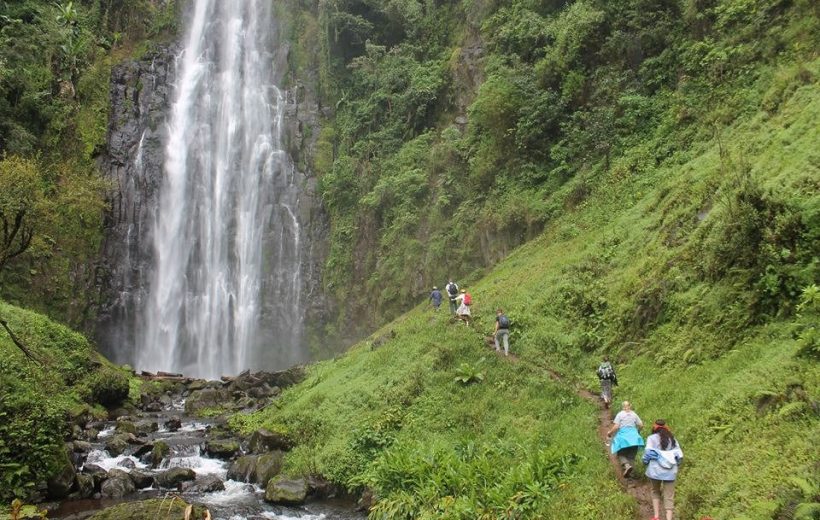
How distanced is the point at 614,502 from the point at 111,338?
32835mm

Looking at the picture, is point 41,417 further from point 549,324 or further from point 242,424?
point 549,324

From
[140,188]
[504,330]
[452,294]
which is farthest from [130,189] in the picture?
[504,330]

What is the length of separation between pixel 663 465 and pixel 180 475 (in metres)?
12.2

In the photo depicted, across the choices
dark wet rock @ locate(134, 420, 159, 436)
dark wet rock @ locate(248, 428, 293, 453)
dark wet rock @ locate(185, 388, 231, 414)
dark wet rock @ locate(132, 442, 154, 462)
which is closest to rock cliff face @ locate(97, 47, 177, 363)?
dark wet rock @ locate(185, 388, 231, 414)

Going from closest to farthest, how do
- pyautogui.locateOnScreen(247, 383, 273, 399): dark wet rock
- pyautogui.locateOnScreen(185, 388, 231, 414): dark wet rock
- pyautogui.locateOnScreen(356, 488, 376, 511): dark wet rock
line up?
pyautogui.locateOnScreen(356, 488, 376, 511): dark wet rock < pyautogui.locateOnScreen(185, 388, 231, 414): dark wet rock < pyautogui.locateOnScreen(247, 383, 273, 399): dark wet rock

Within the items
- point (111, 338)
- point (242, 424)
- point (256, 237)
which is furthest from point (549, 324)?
point (111, 338)

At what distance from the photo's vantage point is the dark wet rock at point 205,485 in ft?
47.5

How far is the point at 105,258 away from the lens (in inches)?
1375

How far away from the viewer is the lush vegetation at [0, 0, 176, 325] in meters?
30.1

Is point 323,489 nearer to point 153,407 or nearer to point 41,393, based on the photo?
point 41,393

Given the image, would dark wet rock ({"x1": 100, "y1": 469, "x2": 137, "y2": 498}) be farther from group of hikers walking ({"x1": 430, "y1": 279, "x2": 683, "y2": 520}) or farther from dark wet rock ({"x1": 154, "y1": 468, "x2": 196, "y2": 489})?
group of hikers walking ({"x1": 430, "y1": 279, "x2": 683, "y2": 520})

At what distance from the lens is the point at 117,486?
14.0 m

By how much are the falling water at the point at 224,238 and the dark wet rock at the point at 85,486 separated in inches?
796

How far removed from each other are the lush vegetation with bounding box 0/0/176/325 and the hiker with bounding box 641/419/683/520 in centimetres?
2736
